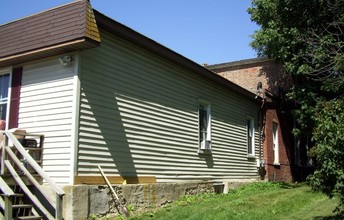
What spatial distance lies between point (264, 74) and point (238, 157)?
273 inches

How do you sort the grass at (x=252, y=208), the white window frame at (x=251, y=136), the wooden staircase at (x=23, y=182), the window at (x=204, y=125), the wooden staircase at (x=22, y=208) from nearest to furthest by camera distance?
the wooden staircase at (x=23, y=182) < the wooden staircase at (x=22, y=208) < the grass at (x=252, y=208) < the window at (x=204, y=125) < the white window frame at (x=251, y=136)

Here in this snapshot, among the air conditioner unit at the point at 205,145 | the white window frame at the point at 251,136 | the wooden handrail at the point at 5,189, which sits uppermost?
the white window frame at the point at 251,136

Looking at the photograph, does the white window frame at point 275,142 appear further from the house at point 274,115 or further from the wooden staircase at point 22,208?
the wooden staircase at point 22,208

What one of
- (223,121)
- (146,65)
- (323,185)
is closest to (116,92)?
(146,65)

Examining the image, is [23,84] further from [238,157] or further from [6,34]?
[238,157]

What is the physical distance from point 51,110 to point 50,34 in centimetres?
173

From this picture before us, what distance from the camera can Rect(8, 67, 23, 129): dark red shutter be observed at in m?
10.6

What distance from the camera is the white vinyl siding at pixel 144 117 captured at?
10062mm

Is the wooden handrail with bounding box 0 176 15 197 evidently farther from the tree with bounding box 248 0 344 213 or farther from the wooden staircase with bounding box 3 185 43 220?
the tree with bounding box 248 0 344 213

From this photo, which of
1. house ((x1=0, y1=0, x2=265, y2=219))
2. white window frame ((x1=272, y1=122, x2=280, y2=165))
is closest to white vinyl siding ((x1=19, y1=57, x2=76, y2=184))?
house ((x1=0, y1=0, x2=265, y2=219))

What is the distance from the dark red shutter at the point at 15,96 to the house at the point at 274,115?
12672mm

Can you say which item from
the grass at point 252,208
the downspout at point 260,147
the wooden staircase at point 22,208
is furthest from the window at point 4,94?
the downspout at point 260,147

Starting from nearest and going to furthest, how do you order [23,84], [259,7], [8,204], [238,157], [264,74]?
[8,204], [23,84], [238,157], [259,7], [264,74]

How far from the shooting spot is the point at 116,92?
429 inches
